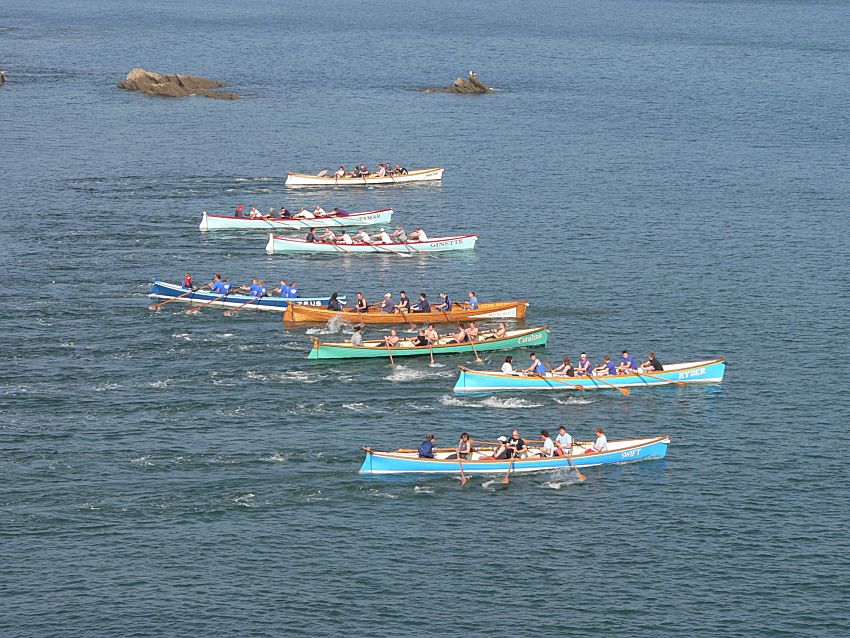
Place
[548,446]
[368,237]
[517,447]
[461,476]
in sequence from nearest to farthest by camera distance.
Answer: [461,476], [517,447], [548,446], [368,237]

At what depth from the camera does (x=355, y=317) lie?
86125mm

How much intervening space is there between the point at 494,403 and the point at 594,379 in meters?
6.59

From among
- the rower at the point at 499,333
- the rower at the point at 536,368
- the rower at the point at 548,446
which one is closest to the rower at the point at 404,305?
the rower at the point at 499,333

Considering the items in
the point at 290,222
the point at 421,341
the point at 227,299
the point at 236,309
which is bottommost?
the point at 236,309

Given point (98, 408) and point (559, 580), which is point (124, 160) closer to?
point (98, 408)

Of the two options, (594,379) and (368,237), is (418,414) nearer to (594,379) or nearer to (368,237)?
(594,379)

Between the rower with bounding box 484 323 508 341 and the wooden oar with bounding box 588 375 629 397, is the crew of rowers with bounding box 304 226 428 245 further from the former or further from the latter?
the wooden oar with bounding box 588 375 629 397

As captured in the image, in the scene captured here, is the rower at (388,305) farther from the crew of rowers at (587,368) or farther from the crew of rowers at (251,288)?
the crew of rowers at (587,368)

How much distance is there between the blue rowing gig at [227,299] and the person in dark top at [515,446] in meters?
26.8

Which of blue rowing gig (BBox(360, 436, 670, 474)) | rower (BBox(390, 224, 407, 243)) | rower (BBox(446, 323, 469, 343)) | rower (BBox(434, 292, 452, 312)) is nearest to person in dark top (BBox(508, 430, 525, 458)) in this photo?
blue rowing gig (BBox(360, 436, 670, 474))

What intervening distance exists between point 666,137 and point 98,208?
73.0 m

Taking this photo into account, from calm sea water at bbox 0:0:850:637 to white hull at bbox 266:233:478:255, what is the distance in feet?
5.43

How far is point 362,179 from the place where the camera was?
129m

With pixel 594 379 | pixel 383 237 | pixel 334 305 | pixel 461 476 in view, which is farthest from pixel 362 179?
pixel 461 476
